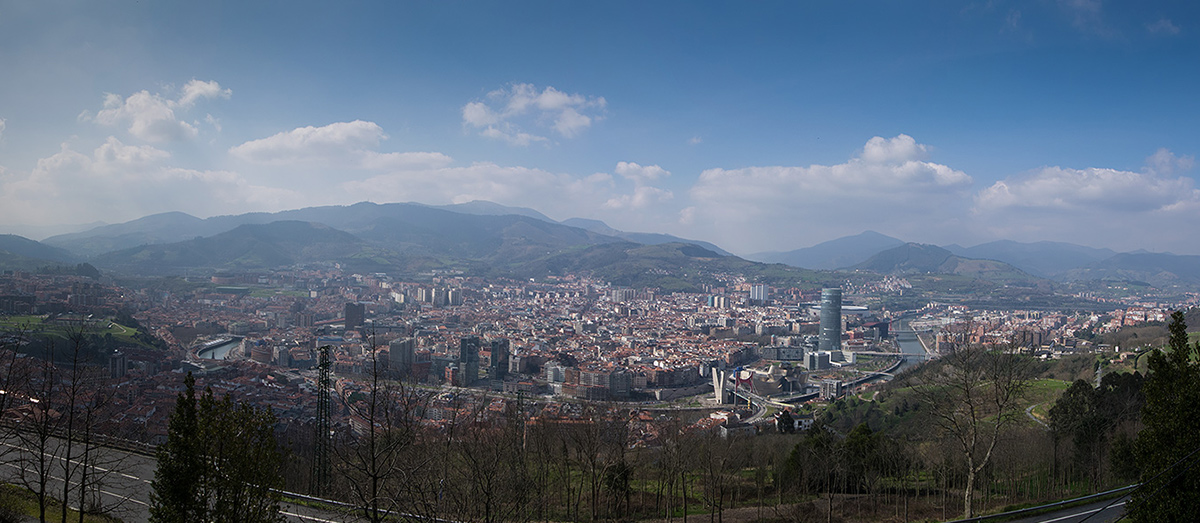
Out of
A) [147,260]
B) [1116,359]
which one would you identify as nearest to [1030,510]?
[1116,359]

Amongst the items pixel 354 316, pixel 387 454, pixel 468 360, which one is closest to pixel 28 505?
pixel 387 454

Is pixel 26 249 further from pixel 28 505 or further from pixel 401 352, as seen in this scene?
pixel 28 505

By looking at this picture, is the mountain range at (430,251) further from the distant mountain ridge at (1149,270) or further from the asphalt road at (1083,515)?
the asphalt road at (1083,515)

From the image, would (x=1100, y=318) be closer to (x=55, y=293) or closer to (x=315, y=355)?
(x=315, y=355)

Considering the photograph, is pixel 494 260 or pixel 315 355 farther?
pixel 494 260

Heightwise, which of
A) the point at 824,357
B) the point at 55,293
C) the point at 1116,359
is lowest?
the point at 824,357

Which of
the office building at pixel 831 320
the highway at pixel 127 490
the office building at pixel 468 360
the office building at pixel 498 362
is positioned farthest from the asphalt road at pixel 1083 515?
the office building at pixel 831 320
